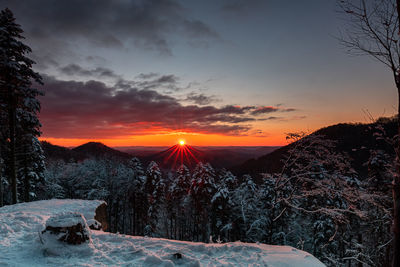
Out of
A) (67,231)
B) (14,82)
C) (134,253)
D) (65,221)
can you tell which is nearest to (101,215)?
(65,221)

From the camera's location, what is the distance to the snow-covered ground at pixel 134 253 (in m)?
4.60

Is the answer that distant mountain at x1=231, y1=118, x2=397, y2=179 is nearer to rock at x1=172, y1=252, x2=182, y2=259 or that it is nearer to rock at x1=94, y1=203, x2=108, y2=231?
rock at x1=172, y1=252, x2=182, y2=259

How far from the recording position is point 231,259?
525cm

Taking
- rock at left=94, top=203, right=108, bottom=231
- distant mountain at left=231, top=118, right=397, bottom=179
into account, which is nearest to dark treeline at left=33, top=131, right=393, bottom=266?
distant mountain at left=231, top=118, right=397, bottom=179

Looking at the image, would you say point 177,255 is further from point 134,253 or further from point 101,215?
point 101,215

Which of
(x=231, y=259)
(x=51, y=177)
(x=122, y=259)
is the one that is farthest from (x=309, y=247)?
(x=51, y=177)

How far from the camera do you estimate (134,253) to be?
5199 mm

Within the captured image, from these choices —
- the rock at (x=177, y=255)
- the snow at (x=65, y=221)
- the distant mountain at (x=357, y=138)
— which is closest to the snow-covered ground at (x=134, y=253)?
the rock at (x=177, y=255)

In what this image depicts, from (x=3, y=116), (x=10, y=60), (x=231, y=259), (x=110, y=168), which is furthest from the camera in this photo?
(x=110, y=168)

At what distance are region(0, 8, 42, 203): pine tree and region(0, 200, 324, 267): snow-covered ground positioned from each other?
9.66 m

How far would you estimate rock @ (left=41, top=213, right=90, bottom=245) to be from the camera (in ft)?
17.0

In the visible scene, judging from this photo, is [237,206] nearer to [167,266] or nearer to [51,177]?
[167,266]

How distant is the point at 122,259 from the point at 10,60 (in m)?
14.7

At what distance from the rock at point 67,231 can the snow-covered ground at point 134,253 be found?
0.62ft
